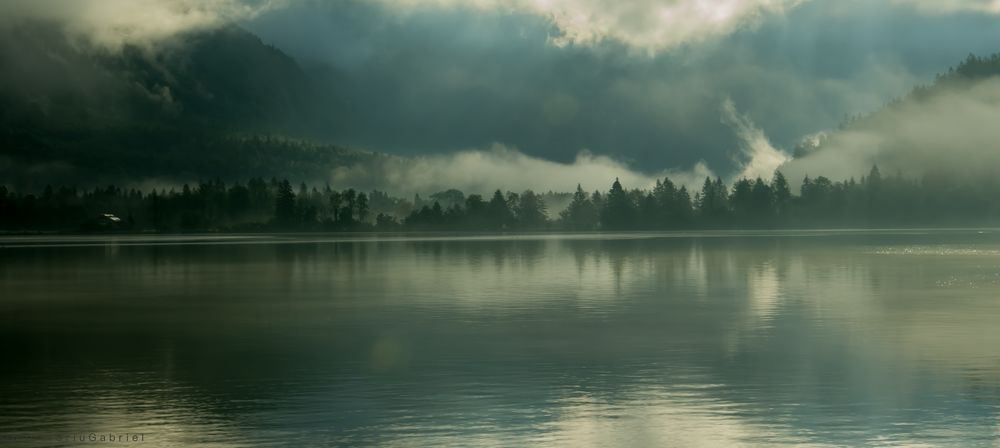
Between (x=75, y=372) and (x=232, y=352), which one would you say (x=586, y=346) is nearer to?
(x=232, y=352)

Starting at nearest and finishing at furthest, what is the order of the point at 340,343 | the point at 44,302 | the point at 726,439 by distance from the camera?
1. the point at 726,439
2. the point at 340,343
3. the point at 44,302

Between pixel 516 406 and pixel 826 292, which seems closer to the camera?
pixel 516 406

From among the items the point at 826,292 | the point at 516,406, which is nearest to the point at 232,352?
the point at 516,406

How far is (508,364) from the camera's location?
5259cm

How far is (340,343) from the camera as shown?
6203 centimetres

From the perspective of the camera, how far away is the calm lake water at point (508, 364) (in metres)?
38.1

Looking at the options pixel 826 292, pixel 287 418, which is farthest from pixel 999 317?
pixel 287 418

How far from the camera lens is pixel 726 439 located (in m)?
36.2

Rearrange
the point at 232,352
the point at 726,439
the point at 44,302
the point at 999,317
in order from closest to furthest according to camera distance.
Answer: the point at 726,439 < the point at 232,352 < the point at 999,317 < the point at 44,302

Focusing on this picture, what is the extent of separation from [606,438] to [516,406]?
5.91 metres

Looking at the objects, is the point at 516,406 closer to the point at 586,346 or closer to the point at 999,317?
the point at 586,346

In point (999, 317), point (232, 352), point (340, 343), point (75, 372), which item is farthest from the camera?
point (999, 317)

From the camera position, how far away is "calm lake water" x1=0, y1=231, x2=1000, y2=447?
125 feet

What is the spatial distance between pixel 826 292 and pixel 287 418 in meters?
64.8
